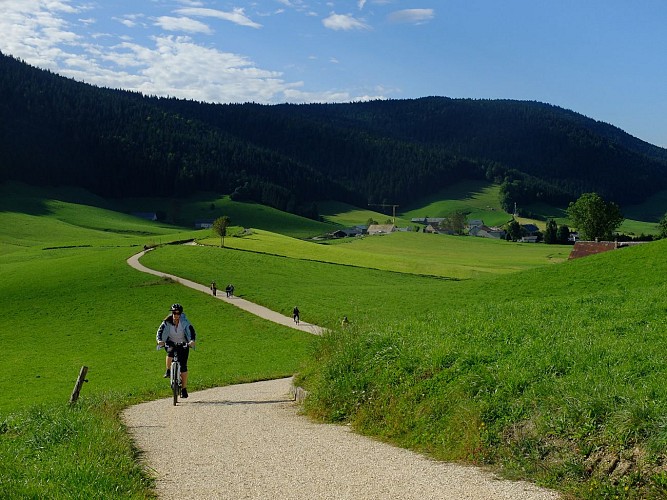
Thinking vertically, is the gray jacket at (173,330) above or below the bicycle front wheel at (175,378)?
above

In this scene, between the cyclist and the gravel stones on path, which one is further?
the cyclist

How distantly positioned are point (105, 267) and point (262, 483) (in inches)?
2918

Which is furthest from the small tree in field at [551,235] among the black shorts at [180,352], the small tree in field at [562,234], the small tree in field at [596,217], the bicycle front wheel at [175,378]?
the bicycle front wheel at [175,378]

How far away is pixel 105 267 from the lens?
80250 millimetres

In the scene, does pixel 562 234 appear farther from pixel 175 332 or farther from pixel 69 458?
pixel 69 458

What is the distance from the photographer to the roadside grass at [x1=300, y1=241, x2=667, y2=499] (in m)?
10.2

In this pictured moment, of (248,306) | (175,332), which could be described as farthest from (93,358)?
(175,332)

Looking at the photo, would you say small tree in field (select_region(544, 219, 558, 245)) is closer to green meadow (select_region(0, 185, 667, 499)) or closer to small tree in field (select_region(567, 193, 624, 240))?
small tree in field (select_region(567, 193, 624, 240))

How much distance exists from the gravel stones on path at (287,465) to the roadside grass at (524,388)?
651mm

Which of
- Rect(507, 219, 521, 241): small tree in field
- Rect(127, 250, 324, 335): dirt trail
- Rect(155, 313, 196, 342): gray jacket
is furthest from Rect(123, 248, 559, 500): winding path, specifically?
Rect(507, 219, 521, 241): small tree in field

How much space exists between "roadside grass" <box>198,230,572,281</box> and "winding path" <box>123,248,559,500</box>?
7093 cm

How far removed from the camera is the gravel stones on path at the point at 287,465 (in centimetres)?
1029

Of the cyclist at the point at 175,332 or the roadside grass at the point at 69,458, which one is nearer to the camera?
the roadside grass at the point at 69,458

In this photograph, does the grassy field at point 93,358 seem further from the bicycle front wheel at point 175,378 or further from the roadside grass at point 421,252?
the roadside grass at point 421,252
